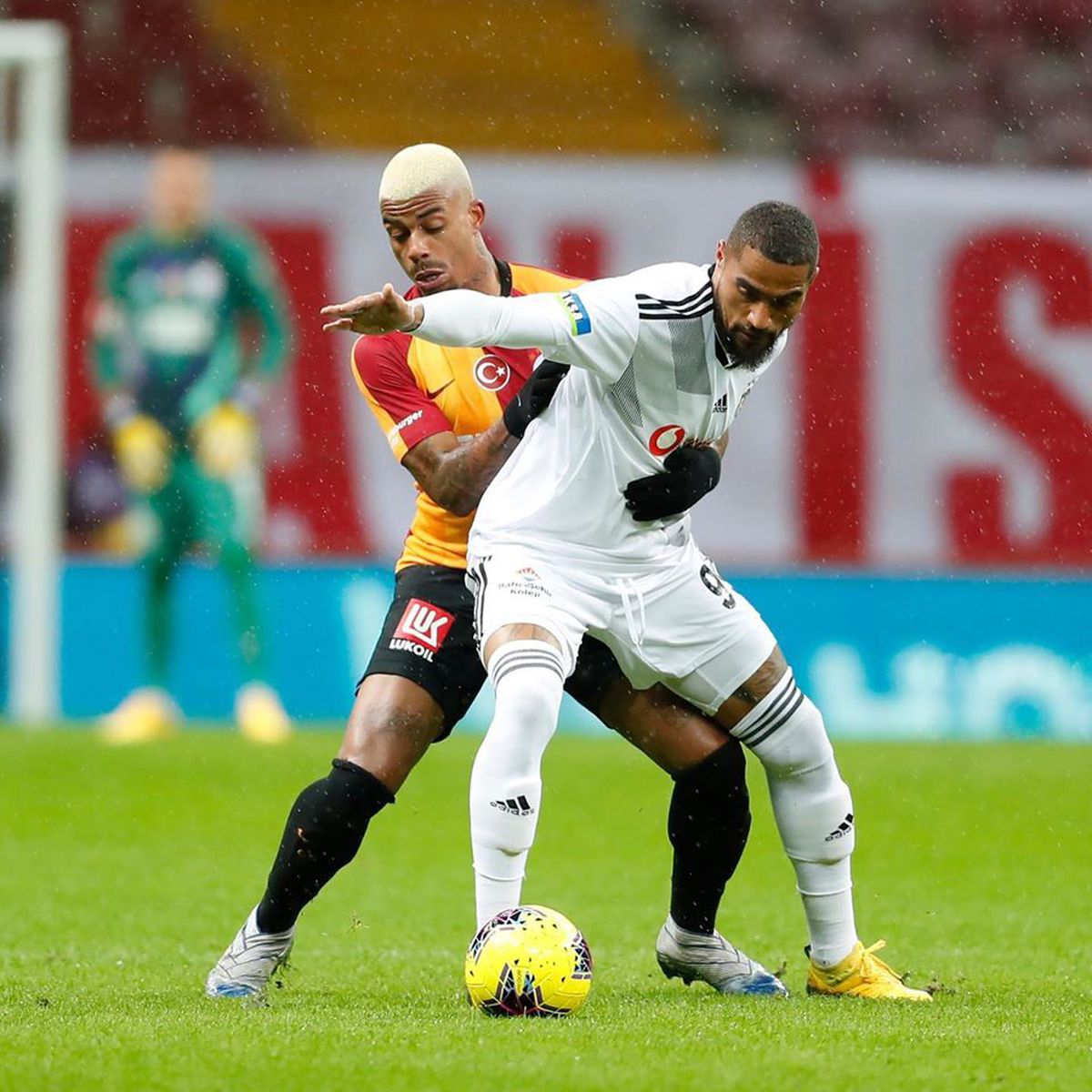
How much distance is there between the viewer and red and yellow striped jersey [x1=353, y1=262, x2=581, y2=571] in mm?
5746

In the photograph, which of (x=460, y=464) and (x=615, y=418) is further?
(x=460, y=464)

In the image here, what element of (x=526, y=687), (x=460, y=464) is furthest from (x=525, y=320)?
(x=526, y=687)

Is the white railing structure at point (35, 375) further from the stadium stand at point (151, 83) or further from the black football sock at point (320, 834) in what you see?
the black football sock at point (320, 834)

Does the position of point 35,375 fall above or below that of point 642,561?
above

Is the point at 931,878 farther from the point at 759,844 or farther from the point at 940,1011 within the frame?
the point at 940,1011

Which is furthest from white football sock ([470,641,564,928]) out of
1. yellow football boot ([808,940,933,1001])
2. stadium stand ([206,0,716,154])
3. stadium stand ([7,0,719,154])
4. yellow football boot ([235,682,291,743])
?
stadium stand ([206,0,716,154])

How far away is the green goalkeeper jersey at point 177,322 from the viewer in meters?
11.5

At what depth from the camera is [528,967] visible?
16.0 feet

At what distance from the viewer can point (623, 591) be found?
17.5 ft

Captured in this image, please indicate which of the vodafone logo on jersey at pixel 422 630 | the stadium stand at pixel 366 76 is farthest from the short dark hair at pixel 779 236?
the stadium stand at pixel 366 76

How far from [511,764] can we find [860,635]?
7.70 metres

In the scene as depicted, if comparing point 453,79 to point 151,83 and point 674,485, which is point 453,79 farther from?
point 674,485

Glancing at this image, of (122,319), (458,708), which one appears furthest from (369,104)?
(458,708)

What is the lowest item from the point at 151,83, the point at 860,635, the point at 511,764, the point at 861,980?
the point at 861,980
